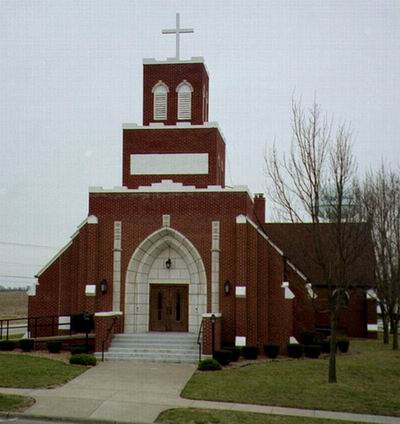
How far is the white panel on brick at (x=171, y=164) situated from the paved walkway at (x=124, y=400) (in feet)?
34.3

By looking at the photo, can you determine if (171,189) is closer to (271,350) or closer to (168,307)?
(168,307)

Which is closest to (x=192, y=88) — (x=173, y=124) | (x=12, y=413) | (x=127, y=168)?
(x=173, y=124)

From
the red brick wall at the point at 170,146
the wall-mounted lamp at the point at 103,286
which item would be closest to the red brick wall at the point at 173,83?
the red brick wall at the point at 170,146

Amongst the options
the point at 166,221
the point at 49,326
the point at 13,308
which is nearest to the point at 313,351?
the point at 166,221

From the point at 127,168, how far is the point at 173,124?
2876 mm

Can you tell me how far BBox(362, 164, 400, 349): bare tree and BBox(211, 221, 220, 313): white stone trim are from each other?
7.01 metres

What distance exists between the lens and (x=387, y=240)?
30.8m

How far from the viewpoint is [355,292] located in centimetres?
3606

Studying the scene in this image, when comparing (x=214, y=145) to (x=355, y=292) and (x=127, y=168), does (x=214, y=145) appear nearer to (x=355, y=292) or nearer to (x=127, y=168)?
(x=127, y=168)

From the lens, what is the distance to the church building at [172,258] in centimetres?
2666

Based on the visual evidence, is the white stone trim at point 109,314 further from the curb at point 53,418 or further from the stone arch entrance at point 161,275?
the curb at point 53,418

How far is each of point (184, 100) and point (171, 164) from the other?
3128 mm

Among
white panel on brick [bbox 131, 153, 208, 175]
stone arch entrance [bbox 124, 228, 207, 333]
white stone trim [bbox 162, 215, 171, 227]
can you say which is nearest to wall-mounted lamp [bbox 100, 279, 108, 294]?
stone arch entrance [bbox 124, 228, 207, 333]

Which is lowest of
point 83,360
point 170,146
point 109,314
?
point 83,360
